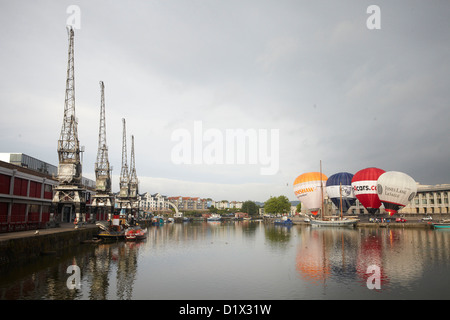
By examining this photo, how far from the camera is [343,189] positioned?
4035 inches

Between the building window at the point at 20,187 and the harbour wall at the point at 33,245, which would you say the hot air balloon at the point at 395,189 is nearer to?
the harbour wall at the point at 33,245

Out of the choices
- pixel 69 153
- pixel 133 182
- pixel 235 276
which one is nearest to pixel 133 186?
Result: pixel 133 182

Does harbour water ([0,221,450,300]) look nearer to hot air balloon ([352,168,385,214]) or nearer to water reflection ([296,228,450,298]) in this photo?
water reflection ([296,228,450,298])

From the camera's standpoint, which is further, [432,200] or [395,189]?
[432,200]

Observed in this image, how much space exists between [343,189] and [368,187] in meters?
9.79

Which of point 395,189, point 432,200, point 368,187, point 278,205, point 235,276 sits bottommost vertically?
point 235,276

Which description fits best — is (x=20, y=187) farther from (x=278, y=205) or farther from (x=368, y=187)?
(x=278, y=205)

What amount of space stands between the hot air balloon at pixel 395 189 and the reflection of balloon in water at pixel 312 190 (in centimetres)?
2288

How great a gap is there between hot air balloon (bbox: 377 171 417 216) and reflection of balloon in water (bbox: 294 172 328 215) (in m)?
22.9

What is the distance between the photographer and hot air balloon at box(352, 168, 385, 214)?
93375 millimetres

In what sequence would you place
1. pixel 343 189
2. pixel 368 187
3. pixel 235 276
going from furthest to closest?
pixel 343 189, pixel 368 187, pixel 235 276

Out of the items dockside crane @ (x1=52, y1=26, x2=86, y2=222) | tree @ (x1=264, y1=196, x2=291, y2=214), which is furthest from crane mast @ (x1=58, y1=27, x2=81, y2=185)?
tree @ (x1=264, y1=196, x2=291, y2=214)
